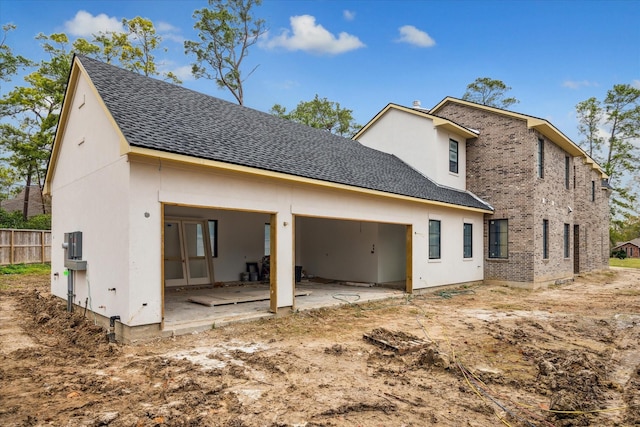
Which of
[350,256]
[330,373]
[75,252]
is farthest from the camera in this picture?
[350,256]

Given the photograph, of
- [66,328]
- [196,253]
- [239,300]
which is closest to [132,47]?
[196,253]

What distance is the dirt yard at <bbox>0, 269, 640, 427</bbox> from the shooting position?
4113 millimetres

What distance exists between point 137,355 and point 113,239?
7.44 feet

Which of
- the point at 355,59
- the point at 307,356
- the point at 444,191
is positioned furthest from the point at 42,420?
the point at 355,59

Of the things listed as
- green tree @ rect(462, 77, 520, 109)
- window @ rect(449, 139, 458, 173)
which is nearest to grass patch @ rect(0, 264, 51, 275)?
window @ rect(449, 139, 458, 173)

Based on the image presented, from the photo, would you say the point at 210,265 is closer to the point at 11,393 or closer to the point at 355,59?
the point at 11,393

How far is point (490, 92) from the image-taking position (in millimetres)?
37531

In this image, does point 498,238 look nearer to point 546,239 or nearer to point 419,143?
point 546,239

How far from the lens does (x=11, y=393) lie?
4.68m

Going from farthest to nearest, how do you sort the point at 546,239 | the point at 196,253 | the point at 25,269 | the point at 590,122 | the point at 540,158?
the point at 590,122 < the point at 25,269 < the point at 546,239 < the point at 540,158 < the point at 196,253

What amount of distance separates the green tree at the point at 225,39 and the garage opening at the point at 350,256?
54.9 ft

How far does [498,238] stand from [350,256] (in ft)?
21.2

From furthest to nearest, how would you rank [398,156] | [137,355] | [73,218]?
[398,156], [73,218], [137,355]

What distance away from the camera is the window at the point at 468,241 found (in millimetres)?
15914
